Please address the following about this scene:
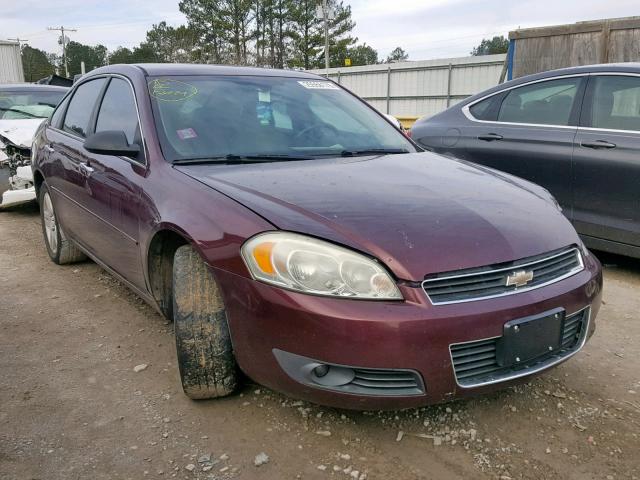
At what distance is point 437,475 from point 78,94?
3.51 metres

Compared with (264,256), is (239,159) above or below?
above

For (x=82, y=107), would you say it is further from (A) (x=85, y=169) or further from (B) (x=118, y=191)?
(B) (x=118, y=191)

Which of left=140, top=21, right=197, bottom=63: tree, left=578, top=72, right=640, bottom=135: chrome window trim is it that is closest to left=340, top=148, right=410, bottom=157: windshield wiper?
left=578, top=72, right=640, bottom=135: chrome window trim

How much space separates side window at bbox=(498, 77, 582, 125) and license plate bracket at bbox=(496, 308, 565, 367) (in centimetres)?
273

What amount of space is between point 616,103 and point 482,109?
109 centimetres

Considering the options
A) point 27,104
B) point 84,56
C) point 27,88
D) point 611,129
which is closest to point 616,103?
point 611,129

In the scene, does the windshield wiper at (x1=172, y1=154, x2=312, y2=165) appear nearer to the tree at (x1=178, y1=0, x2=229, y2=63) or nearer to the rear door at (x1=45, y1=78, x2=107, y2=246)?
the rear door at (x1=45, y1=78, x2=107, y2=246)

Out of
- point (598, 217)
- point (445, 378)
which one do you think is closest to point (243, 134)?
point (445, 378)

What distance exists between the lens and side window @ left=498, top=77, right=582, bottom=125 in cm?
441

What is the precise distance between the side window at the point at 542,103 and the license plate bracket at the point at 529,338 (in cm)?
273

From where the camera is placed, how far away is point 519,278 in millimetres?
2059

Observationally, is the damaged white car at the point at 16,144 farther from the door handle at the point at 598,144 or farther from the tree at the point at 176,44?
the tree at the point at 176,44

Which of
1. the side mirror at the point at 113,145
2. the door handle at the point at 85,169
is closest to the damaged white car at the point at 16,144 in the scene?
the door handle at the point at 85,169

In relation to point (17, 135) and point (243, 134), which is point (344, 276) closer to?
point (243, 134)
